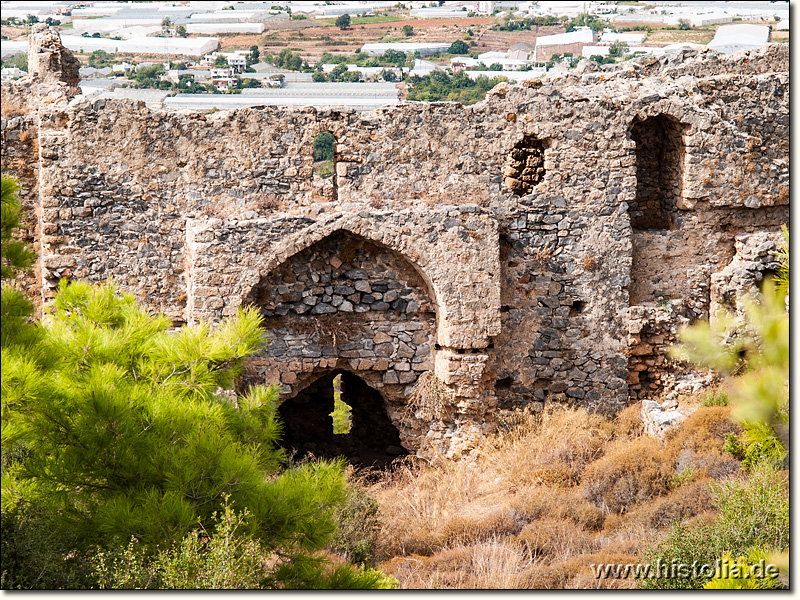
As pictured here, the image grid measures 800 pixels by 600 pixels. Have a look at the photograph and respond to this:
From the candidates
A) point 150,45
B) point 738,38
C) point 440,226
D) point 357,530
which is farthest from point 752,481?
point 150,45

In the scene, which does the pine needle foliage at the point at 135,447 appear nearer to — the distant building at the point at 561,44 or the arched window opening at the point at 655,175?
the arched window opening at the point at 655,175

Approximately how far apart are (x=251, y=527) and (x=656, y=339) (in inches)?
243

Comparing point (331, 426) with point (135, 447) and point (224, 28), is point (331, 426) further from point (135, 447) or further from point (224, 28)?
point (135, 447)

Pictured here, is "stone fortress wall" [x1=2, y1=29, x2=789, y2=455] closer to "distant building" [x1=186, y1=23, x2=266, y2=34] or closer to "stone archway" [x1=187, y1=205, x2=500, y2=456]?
"stone archway" [x1=187, y1=205, x2=500, y2=456]

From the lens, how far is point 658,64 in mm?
11688

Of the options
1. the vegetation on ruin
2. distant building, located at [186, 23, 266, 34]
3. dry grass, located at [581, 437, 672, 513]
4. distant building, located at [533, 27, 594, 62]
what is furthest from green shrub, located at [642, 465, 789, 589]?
distant building, located at [186, 23, 266, 34]

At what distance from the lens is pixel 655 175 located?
1123 cm

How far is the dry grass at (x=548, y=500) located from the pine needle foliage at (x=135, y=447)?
1731mm

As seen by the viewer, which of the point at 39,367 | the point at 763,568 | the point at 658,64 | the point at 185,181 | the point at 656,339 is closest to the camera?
the point at 39,367

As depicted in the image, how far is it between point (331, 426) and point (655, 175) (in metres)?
5.25


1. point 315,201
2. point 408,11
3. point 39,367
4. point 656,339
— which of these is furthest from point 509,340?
point 39,367

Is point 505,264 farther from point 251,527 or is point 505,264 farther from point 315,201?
point 251,527

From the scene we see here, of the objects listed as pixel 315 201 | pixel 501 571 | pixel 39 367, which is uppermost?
pixel 315 201

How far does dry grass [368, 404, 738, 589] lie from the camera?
7895 millimetres
